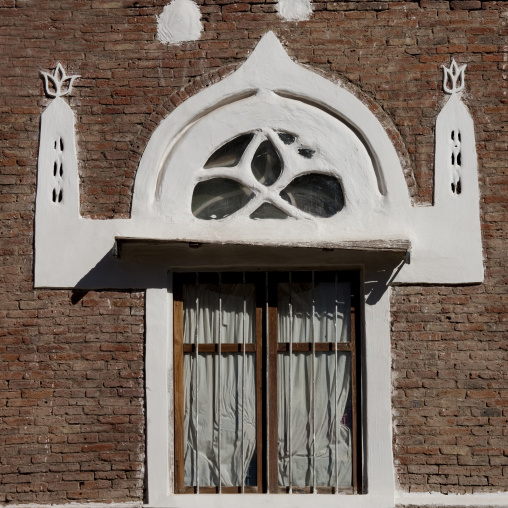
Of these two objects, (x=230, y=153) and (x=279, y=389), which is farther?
(x=230, y=153)

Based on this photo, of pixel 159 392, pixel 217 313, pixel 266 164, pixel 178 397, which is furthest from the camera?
pixel 266 164

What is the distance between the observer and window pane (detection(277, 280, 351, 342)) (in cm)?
753

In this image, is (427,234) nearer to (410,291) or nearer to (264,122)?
(410,291)

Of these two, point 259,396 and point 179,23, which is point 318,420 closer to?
point 259,396

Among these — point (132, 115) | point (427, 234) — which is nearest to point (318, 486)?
point (427, 234)

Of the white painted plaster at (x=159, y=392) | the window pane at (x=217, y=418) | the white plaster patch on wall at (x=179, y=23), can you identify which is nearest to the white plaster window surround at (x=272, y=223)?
the white painted plaster at (x=159, y=392)

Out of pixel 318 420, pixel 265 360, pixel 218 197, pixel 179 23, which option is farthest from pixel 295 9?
pixel 318 420

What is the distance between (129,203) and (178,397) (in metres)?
1.49

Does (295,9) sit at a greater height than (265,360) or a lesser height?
greater

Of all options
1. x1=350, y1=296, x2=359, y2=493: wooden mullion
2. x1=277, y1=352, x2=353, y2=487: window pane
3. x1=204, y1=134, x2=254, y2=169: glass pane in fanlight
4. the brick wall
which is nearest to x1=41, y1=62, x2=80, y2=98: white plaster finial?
the brick wall

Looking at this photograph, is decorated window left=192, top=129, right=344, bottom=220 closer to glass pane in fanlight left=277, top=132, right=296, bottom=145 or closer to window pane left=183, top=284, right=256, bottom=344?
glass pane in fanlight left=277, top=132, right=296, bottom=145

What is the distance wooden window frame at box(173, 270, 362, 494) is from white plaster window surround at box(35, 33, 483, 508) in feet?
0.30

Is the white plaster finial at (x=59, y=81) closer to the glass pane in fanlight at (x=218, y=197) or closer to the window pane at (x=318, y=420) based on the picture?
the glass pane in fanlight at (x=218, y=197)

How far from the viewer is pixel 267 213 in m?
7.60
